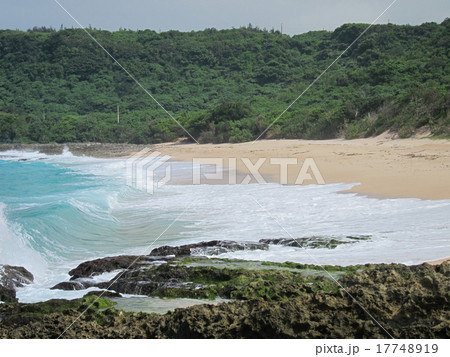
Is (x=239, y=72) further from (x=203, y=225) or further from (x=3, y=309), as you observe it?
(x=3, y=309)

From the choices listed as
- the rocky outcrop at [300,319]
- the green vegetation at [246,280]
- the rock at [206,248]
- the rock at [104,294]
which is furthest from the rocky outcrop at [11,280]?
the rock at [206,248]

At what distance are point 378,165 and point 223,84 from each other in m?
49.4

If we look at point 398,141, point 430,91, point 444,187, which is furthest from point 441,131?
point 444,187

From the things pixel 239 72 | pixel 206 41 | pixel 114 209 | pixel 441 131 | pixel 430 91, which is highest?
pixel 206 41

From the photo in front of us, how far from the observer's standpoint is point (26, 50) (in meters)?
77.2

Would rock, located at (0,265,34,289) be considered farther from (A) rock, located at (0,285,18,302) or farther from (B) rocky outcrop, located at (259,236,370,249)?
(B) rocky outcrop, located at (259,236,370,249)

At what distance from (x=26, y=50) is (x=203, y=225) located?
7499 centimetres

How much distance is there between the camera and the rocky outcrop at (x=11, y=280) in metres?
6.12

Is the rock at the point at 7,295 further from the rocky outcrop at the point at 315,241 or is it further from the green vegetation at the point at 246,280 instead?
the rocky outcrop at the point at 315,241

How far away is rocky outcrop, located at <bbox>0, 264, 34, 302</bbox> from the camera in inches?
241

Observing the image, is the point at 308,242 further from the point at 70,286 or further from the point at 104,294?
the point at 70,286

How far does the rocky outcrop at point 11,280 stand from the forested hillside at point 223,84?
17752mm

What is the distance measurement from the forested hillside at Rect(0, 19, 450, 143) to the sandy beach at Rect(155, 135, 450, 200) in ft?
6.94

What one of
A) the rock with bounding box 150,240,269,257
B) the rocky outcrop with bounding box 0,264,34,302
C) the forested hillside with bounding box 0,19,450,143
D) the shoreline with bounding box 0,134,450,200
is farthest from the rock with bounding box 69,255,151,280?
the forested hillside with bounding box 0,19,450,143
